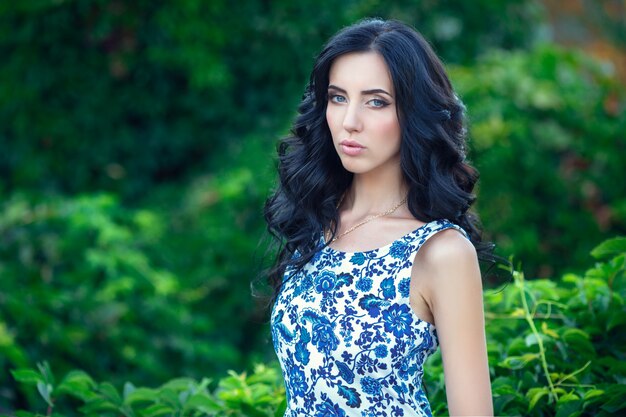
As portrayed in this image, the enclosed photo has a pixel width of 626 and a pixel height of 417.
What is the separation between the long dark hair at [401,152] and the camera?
229 cm

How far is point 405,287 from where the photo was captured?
7.26 ft

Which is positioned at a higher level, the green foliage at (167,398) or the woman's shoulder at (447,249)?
the woman's shoulder at (447,249)

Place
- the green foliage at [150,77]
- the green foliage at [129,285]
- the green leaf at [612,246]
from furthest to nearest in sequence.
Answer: the green foliage at [150,77] < the green foliage at [129,285] < the green leaf at [612,246]

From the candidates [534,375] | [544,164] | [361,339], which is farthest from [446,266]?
[544,164]

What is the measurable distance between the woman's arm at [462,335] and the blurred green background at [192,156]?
2.51 m

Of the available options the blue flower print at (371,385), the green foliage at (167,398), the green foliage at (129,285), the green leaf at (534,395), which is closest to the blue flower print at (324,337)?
the blue flower print at (371,385)

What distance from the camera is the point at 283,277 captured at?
2516mm

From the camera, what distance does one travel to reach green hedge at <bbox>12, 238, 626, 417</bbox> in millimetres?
2475

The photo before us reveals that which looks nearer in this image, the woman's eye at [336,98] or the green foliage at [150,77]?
the woman's eye at [336,98]

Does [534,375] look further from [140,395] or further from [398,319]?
[140,395]

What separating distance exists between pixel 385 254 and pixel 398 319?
18cm

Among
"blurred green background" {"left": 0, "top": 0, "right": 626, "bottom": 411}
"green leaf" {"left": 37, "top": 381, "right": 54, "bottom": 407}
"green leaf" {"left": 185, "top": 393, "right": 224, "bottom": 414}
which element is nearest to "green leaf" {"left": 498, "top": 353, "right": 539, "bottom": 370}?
"green leaf" {"left": 185, "top": 393, "right": 224, "bottom": 414}

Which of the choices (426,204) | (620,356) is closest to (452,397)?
(426,204)

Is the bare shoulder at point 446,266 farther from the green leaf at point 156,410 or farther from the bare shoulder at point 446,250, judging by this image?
the green leaf at point 156,410
